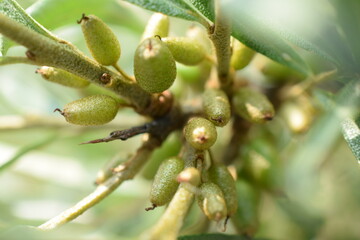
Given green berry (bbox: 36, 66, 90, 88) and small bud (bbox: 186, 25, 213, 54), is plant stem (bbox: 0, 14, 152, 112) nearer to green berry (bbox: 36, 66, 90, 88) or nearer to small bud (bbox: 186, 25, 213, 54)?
green berry (bbox: 36, 66, 90, 88)

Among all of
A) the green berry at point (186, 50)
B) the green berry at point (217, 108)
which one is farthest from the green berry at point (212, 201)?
the green berry at point (186, 50)

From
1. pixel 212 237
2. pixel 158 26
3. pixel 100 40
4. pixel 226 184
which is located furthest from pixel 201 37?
pixel 212 237

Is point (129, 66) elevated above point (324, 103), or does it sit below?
below

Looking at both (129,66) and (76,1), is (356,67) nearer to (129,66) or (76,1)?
(76,1)

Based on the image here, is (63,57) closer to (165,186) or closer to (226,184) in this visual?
(165,186)

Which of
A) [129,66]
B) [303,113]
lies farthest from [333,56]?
[129,66]

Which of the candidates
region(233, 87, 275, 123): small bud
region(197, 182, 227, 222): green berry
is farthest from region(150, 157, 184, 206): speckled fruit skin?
region(233, 87, 275, 123): small bud
